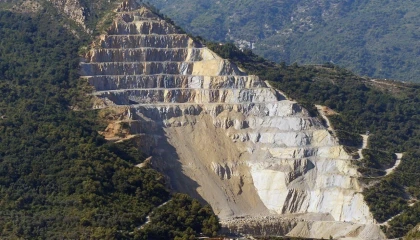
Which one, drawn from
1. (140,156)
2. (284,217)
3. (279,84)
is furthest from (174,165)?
(279,84)

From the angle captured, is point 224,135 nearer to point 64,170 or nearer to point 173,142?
point 173,142

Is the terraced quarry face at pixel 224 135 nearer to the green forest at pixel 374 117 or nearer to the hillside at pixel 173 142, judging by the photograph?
the hillside at pixel 173 142

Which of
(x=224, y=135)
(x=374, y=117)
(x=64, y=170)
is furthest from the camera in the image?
(x=374, y=117)

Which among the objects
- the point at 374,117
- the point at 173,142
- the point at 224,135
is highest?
the point at 374,117

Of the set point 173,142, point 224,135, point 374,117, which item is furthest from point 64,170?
point 374,117

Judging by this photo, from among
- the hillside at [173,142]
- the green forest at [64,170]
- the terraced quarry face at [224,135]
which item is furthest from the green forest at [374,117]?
the green forest at [64,170]

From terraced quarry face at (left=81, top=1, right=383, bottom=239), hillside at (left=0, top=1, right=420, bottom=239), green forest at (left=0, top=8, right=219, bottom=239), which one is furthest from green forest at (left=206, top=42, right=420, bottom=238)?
green forest at (left=0, top=8, right=219, bottom=239)
